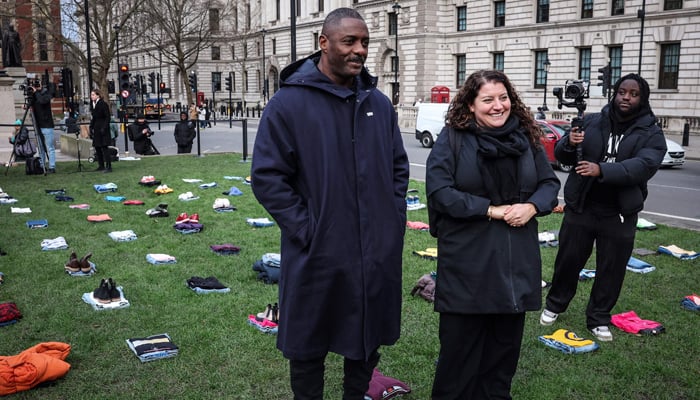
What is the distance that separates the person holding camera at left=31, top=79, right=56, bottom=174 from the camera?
1609 cm

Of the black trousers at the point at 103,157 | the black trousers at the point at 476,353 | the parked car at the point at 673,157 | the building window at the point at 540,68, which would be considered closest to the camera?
the black trousers at the point at 476,353

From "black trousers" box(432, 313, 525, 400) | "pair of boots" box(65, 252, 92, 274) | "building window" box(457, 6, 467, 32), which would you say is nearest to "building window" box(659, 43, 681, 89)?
"building window" box(457, 6, 467, 32)

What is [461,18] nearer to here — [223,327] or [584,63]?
[584,63]

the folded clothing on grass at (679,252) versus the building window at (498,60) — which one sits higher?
the building window at (498,60)

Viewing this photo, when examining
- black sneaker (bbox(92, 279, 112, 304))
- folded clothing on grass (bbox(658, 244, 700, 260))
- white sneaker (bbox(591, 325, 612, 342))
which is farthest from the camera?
folded clothing on grass (bbox(658, 244, 700, 260))

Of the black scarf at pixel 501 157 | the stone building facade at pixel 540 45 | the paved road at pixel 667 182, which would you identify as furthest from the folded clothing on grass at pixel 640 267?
the stone building facade at pixel 540 45

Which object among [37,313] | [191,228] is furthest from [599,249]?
[191,228]

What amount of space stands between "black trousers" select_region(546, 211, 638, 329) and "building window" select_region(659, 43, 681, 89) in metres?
37.6

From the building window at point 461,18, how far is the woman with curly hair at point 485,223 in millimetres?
50582

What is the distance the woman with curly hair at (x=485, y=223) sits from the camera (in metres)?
3.56

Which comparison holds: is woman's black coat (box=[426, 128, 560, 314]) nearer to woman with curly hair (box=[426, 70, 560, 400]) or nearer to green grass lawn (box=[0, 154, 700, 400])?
woman with curly hair (box=[426, 70, 560, 400])

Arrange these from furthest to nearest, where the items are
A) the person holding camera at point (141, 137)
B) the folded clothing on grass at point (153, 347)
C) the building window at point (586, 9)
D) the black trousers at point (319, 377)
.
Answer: the building window at point (586, 9) → the person holding camera at point (141, 137) → the folded clothing on grass at point (153, 347) → the black trousers at point (319, 377)

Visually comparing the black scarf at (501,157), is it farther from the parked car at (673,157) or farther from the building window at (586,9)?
the building window at (586,9)

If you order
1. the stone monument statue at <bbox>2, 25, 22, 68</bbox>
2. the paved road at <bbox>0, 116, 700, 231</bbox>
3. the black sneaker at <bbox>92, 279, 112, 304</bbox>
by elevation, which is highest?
the stone monument statue at <bbox>2, 25, 22, 68</bbox>
